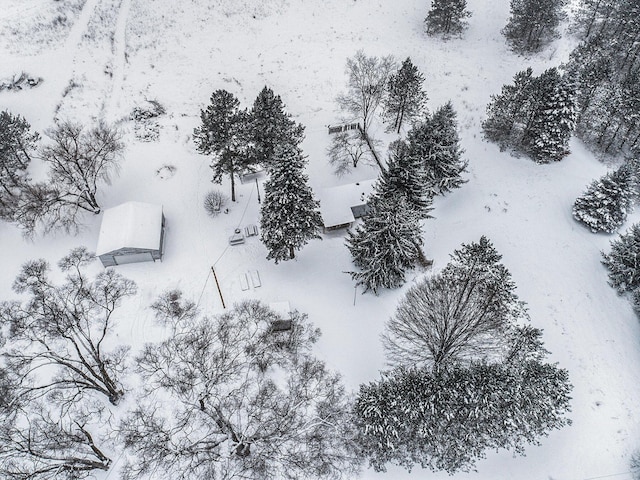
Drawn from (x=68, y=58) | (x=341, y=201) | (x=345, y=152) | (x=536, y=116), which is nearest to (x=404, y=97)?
(x=345, y=152)

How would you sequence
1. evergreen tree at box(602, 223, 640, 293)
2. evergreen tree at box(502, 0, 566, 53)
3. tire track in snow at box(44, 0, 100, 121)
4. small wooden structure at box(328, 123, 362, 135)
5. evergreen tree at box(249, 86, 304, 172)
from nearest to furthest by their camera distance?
evergreen tree at box(602, 223, 640, 293) < evergreen tree at box(249, 86, 304, 172) < tire track in snow at box(44, 0, 100, 121) < small wooden structure at box(328, 123, 362, 135) < evergreen tree at box(502, 0, 566, 53)

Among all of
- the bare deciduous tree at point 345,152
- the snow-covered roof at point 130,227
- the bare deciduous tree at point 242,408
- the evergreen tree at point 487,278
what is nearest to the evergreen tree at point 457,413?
the bare deciduous tree at point 242,408

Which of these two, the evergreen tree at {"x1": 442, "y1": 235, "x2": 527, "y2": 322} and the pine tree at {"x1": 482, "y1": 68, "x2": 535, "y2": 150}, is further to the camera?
the pine tree at {"x1": 482, "y1": 68, "x2": 535, "y2": 150}

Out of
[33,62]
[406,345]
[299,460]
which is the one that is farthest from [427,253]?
[33,62]

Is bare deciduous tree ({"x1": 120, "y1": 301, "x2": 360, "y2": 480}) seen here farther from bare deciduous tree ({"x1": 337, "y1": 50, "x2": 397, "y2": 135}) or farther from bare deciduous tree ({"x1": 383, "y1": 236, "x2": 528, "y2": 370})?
bare deciduous tree ({"x1": 337, "y1": 50, "x2": 397, "y2": 135})

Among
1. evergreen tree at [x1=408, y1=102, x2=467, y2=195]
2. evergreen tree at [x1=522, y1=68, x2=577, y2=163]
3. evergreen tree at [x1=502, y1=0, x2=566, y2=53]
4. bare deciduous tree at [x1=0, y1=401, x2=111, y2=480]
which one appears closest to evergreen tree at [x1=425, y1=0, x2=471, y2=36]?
evergreen tree at [x1=502, y1=0, x2=566, y2=53]
